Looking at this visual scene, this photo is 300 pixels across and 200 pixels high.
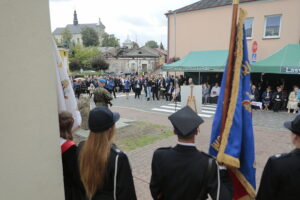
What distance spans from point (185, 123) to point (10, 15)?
5.71 feet

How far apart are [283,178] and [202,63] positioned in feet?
49.8

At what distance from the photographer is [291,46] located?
1395cm

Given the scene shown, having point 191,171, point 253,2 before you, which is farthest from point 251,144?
point 253,2

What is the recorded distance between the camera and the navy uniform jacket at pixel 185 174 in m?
1.98

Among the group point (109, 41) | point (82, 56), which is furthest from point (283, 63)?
point (109, 41)

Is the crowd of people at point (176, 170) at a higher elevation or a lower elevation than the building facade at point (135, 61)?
lower

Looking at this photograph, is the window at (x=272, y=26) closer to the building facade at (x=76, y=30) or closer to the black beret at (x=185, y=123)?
the black beret at (x=185, y=123)

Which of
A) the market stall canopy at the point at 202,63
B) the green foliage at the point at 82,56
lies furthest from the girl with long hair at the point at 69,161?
the green foliage at the point at 82,56

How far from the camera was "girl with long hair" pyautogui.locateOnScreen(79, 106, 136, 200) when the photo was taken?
2.08 m

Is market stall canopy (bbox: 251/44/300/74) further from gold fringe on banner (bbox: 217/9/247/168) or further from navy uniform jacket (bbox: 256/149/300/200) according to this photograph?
navy uniform jacket (bbox: 256/149/300/200)

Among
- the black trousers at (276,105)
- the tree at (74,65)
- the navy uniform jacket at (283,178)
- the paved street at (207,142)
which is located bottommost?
the paved street at (207,142)

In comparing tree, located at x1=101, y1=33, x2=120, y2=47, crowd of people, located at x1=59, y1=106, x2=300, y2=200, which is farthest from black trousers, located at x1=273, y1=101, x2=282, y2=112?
tree, located at x1=101, y1=33, x2=120, y2=47

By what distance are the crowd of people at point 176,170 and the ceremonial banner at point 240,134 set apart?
0.32 meters

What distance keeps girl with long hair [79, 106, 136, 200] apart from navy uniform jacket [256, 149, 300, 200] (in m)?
1.42
